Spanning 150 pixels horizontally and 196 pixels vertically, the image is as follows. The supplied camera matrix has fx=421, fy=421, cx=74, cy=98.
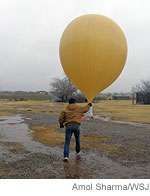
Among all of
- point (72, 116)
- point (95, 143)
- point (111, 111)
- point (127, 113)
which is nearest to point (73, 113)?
point (72, 116)

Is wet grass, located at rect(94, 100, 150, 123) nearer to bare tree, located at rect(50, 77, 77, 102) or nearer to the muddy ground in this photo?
the muddy ground

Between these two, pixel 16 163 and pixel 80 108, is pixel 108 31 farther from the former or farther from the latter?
pixel 16 163

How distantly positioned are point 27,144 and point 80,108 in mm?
5223

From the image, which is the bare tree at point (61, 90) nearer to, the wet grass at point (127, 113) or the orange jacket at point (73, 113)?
the wet grass at point (127, 113)

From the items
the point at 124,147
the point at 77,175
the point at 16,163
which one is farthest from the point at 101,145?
the point at 77,175

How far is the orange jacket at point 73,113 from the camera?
465 inches

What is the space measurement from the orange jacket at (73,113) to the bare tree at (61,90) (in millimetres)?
84707

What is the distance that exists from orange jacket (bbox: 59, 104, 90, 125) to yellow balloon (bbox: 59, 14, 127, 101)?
68 centimetres

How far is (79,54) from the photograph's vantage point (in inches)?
464

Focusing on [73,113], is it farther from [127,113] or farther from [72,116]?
[127,113]

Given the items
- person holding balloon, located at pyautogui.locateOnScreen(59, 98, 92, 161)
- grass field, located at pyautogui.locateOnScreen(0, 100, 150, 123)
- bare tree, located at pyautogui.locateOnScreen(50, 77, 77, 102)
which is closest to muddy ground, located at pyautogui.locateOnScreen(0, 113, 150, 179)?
person holding balloon, located at pyautogui.locateOnScreen(59, 98, 92, 161)

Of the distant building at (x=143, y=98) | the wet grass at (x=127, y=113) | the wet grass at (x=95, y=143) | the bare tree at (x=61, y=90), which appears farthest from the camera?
the bare tree at (x=61, y=90)

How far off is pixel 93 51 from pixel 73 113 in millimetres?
1825

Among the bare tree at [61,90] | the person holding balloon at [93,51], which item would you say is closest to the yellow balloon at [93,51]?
the person holding balloon at [93,51]
